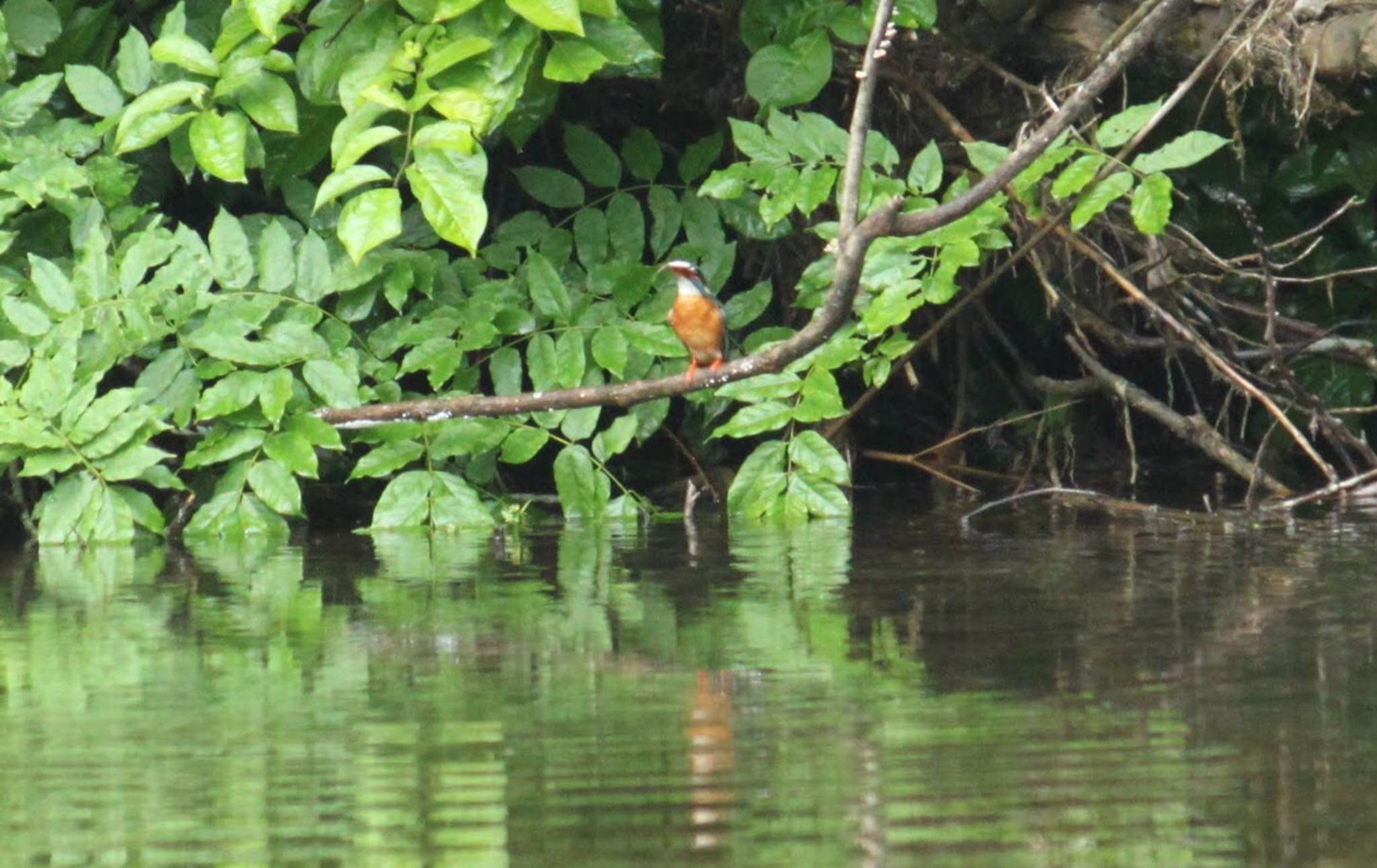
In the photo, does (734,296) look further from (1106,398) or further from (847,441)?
(1106,398)

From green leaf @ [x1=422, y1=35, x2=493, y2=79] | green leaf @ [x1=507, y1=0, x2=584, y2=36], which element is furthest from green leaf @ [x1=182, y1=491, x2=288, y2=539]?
green leaf @ [x1=507, y1=0, x2=584, y2=36]

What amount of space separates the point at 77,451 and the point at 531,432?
3.65ft

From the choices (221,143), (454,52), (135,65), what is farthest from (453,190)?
(135,65)

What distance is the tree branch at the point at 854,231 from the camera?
11.3 ft

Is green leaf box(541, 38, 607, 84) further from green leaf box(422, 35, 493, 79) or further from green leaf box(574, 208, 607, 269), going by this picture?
green leaf box(574, 208, 607, 269)

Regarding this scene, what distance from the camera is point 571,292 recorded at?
562 centimetres

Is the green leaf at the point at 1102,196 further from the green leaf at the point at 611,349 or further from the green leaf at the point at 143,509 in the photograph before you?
the green leaf at the point at 143,509

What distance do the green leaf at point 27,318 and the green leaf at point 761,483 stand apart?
1.76m

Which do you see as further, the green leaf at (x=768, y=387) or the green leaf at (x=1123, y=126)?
the green leaf at (x=768, y=387)

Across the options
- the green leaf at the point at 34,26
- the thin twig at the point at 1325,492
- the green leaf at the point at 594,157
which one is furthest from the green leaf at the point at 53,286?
the thin twig at the point at 1325,492

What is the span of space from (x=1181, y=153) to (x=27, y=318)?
9.09 ft

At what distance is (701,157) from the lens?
19.1 ft

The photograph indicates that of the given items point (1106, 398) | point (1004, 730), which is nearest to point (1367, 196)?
point (1106, 398)

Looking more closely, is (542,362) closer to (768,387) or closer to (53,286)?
(768,387)
